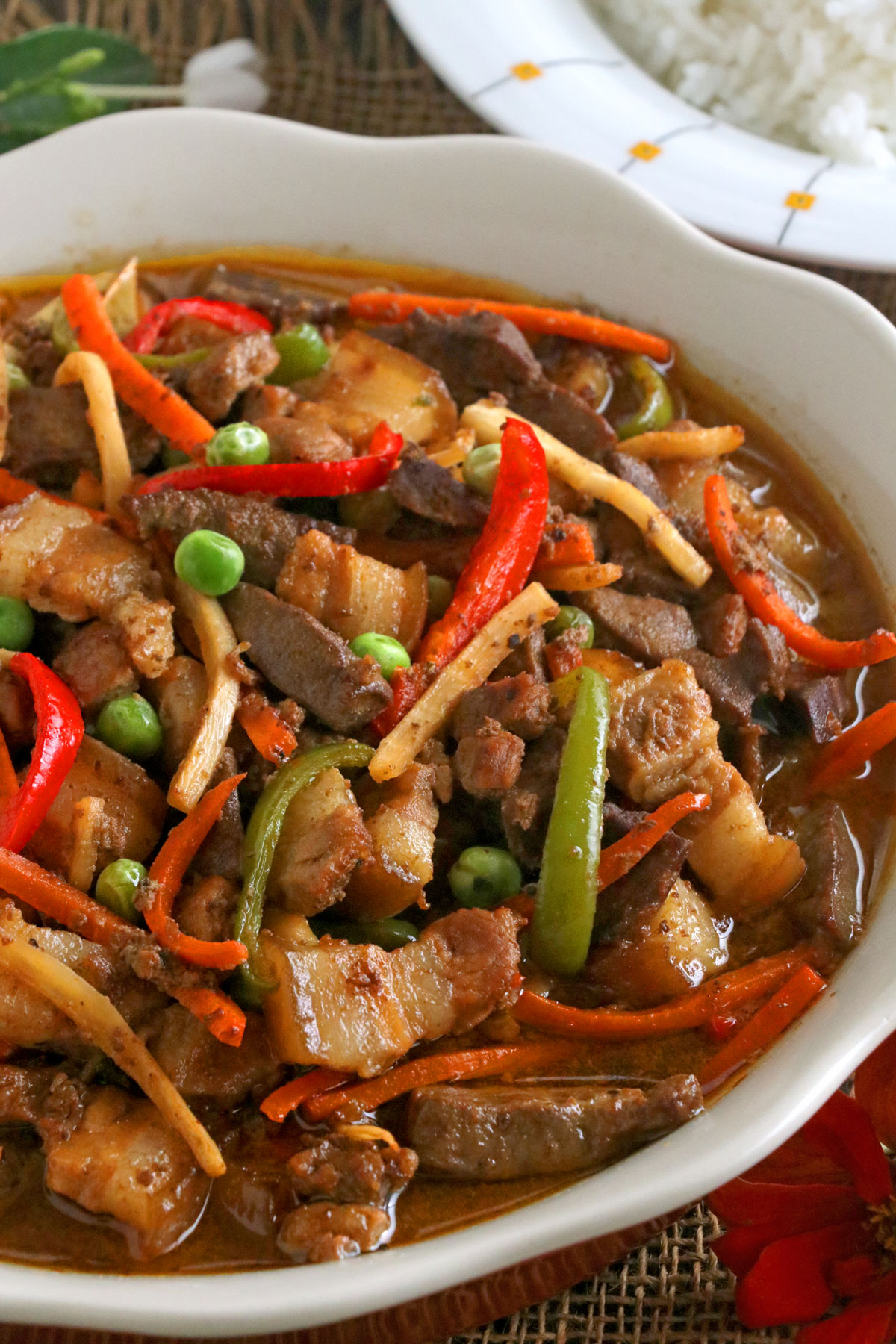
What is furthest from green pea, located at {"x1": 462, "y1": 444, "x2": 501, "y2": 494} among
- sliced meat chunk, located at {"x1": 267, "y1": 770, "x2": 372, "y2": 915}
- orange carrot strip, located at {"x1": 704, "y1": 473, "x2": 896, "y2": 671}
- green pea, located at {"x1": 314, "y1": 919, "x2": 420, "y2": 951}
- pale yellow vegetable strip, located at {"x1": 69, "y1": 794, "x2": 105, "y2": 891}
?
pale yellow vegetable strip, located at {"x1": 69, "y1": 794, "x2": 105, "y2": 891}

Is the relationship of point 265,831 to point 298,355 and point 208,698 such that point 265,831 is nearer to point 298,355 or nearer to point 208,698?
point 208,698

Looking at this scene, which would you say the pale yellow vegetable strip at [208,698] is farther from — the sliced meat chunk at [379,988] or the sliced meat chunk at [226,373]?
the sliced meat chunk at [226,373]

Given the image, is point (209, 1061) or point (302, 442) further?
point (302, 442)

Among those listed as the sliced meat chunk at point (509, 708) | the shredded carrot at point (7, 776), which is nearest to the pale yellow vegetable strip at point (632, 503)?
the sliced meat chunk at point (509, 708)

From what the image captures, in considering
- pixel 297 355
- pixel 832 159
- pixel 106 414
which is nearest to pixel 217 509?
pixel 106 414

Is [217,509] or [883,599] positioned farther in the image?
[883,599]

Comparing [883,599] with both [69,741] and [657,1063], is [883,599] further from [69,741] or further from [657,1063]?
[69,741]

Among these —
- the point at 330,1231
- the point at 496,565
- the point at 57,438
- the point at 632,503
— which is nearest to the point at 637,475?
the point at 632,503
